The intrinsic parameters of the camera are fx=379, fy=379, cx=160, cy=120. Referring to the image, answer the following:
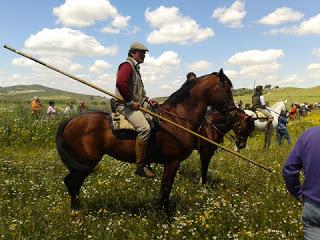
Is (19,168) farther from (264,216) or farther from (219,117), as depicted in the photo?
(264,216)

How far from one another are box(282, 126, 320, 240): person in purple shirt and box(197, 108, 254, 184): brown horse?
21.5 feet

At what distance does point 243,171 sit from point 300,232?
17.3 feet

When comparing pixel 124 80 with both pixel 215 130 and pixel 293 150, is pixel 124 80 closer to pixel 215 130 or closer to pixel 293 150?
pixel 293 150

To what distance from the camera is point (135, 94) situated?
791 centimetres

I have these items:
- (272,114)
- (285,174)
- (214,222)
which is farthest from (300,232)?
(272,114)

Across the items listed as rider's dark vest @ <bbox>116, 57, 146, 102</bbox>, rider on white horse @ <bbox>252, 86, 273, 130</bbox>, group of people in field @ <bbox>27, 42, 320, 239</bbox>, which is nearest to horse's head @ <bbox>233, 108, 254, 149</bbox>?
group of people in field @ <bbox>27, 42, 320, 239</bbox>

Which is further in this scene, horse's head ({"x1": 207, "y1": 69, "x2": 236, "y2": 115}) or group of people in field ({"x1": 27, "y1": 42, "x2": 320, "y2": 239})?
horse's head ({"x1": 207, "y1": 69, "x2": 236, "y2": 115})

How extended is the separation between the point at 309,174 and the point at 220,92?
445 centimetres

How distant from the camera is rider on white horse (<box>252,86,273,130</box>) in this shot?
1878 cm

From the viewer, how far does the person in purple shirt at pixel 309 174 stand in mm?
3922

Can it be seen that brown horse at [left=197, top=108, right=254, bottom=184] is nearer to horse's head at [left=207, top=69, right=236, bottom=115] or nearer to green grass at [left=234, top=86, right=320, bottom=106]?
horse's head at [left=207, top=69, right=236, bottom=115]

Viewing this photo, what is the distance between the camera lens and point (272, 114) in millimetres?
20109

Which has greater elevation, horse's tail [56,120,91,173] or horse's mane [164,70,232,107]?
horse's mane [164,70,232,107]

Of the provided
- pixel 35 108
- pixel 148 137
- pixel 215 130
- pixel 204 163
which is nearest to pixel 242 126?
pixel 215 130
